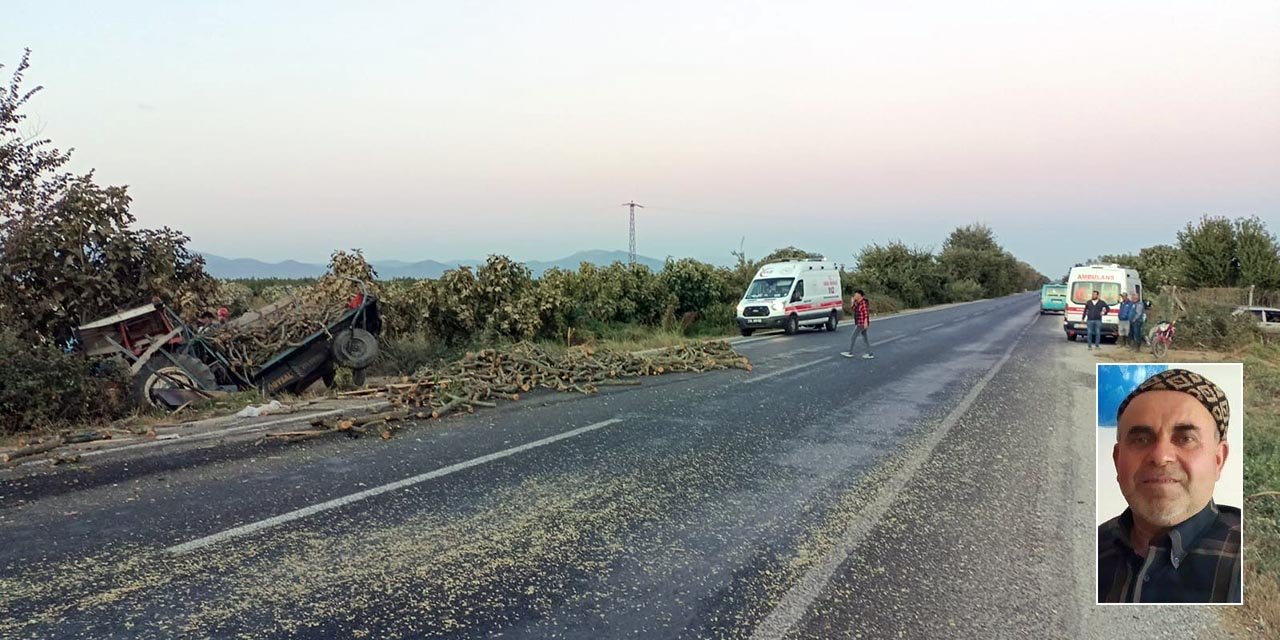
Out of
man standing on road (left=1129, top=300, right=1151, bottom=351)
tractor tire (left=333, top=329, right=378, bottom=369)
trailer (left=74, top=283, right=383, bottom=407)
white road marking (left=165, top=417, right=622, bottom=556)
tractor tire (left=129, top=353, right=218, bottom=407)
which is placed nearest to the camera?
white road marking (left=165, top=417, right=622, bottom=556)

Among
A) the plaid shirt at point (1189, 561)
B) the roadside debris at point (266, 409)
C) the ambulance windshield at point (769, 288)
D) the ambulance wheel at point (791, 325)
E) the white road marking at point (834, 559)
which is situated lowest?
the white road marking at point (834, 559)

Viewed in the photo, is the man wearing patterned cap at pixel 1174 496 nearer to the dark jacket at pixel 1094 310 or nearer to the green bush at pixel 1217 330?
the dark jacket at pixel 1094 310

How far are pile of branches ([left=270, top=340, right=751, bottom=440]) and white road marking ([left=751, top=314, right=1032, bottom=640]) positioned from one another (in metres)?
5.16

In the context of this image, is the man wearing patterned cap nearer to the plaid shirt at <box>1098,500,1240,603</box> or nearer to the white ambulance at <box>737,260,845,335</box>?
the plaid shirt at <box>1098,500,1240,603</box>

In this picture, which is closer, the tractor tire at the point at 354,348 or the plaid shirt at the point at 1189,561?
the plaid shirt at the point at 1189,561

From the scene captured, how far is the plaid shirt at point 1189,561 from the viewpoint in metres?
1.54

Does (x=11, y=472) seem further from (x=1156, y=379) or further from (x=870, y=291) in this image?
(x=870, y=291)

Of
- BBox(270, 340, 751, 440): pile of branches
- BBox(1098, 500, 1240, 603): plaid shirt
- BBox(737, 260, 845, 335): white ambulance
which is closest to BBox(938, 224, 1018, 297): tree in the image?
BBox(737, 260, 845, 335): white ambulance

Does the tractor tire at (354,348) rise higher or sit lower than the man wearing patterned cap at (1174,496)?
lower

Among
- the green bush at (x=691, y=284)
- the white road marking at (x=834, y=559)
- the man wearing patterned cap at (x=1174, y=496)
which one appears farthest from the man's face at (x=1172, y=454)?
the green bush at (x=691, y=284)

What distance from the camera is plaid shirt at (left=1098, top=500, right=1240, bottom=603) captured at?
5.06 ft

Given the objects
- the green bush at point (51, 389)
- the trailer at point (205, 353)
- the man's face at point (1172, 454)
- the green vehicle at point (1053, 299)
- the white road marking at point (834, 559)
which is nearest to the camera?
the man's face at point (1172, 454)

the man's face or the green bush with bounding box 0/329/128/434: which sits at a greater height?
the man's face

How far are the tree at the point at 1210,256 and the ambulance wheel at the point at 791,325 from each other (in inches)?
1020
